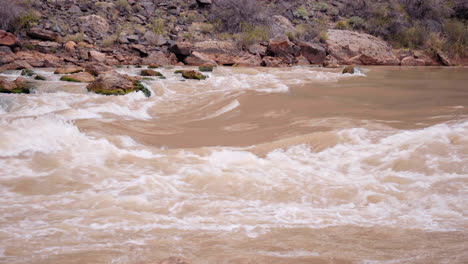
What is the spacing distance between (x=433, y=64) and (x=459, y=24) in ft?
12.4

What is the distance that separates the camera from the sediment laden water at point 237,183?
239 cm

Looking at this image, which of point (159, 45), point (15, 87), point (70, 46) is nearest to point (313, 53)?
point (159, 45)

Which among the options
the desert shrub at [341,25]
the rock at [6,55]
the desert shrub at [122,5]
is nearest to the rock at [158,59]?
the rock at [6,55]

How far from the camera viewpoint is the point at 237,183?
3738 mm

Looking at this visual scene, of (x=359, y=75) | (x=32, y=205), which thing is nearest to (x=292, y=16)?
(x=359, y=75)

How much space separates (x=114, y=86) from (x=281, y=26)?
13.5 metres

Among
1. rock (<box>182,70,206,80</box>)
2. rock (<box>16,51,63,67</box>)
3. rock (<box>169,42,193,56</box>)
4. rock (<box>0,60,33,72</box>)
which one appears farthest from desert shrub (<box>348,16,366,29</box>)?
rock (<box>0,60,33,72</box>)

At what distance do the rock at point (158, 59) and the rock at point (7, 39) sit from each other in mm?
4606

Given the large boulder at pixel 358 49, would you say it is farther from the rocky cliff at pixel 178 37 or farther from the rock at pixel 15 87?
the rock at pixel 15 87

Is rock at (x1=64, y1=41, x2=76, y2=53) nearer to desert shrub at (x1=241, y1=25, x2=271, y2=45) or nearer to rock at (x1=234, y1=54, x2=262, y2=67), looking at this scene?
rock at (x1=234, y1=54, x2=262, y2=67)

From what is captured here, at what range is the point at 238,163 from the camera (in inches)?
168

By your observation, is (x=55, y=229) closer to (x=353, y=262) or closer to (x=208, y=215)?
(x=208, y=215)

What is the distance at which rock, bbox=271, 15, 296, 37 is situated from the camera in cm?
1912

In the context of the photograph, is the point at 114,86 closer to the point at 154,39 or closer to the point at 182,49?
the point at 182,49
